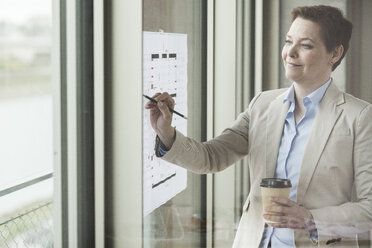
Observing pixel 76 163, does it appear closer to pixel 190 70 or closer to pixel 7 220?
pixel 7 220

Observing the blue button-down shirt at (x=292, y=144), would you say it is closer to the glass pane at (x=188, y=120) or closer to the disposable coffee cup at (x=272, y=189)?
the disposable coffee cup at (x=272, y=189)

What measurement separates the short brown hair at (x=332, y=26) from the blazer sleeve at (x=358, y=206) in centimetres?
18

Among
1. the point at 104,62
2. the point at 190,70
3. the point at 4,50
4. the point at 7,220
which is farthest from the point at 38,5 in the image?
the point at 7,220

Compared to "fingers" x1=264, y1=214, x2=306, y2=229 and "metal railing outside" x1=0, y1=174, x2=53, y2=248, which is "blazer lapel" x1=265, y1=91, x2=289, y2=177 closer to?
"fingers" x1=264, y1=214, x2=306, y2=229

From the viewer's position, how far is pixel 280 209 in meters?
1.59

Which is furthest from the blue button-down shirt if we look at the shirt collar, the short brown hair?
the short brown hair

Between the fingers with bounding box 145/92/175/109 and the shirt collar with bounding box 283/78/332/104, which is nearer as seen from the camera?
the shirt collar with bounding box 283/78/332/104

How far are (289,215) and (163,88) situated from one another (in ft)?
1.76

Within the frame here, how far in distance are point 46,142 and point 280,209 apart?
2.37ft

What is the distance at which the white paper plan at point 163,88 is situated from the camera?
173 centimetres

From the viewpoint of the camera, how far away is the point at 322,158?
1.56 metres

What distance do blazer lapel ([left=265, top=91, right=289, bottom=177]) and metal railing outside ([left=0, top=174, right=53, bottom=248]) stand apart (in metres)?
0.67

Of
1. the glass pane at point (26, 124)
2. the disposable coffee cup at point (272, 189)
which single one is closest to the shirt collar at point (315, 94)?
the disposable coffee cup at point (272, 189)

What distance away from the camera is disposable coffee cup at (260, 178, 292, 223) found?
1.60 meters
